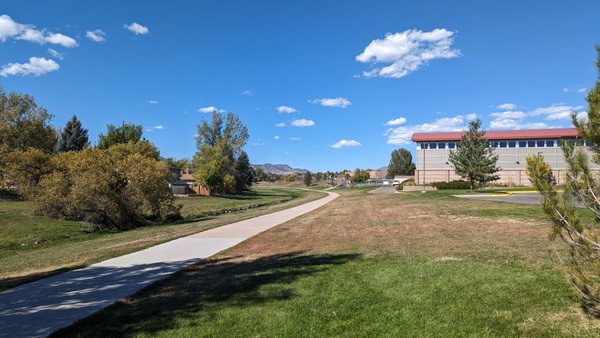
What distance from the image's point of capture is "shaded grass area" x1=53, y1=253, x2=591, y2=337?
15.2 feet

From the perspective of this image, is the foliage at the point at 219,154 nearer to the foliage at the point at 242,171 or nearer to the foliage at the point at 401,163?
the foliage at the point at 242,171

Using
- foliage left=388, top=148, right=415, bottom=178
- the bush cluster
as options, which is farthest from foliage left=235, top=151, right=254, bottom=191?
foliage left=388, top=148, right=415, bottom=178

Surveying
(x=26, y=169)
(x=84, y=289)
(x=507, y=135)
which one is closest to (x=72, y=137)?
(x=26, y=169)

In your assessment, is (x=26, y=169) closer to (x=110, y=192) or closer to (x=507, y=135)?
(x=110, y=192)

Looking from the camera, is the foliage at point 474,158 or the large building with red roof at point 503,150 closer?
the foliage at point 474,158

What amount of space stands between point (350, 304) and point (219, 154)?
56.9 meters

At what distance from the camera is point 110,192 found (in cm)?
2189

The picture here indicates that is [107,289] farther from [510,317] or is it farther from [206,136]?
[206,136]

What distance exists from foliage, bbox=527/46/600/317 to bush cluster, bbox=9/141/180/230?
21058 mm

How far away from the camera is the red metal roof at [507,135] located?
53.8 metres

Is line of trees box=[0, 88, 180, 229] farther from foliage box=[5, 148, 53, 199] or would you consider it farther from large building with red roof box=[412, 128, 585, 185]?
large building with red roof box=[412, 128, 585, 185]

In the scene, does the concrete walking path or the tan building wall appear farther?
the tan building wall

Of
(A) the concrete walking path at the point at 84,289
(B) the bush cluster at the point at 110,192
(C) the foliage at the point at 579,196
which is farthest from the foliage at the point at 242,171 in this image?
(C) the foliage at the point at 579,196

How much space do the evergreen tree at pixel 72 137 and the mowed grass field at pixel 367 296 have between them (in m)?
52.7
